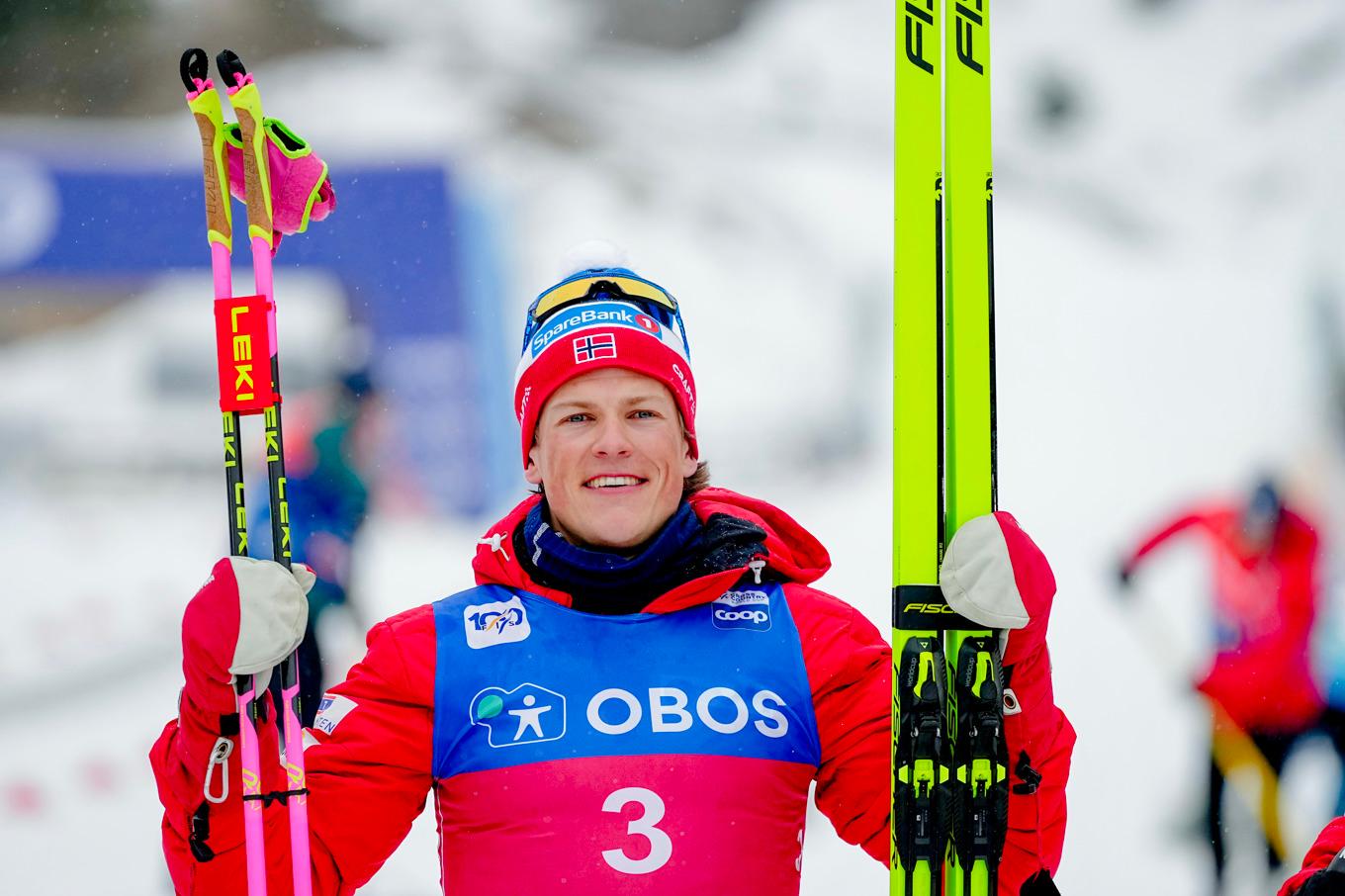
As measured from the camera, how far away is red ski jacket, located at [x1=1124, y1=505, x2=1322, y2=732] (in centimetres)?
432

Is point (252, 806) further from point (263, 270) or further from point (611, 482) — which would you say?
point (263, 270)

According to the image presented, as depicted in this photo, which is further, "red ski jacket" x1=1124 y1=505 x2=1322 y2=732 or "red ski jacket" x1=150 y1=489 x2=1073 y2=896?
"red ski jacket" x1=1124 y1=505 x2=1322 y2=732

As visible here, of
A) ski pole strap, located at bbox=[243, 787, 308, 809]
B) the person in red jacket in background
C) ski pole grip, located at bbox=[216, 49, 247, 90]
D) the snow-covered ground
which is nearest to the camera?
ski pole strap, located at bbox=[243, 787, 308, 809]

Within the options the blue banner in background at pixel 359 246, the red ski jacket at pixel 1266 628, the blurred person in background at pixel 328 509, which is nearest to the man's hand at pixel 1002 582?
the red ski jacket at pixel 1266 628

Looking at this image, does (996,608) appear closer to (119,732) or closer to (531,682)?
(531,682)

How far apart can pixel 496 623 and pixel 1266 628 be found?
3475 millimetres

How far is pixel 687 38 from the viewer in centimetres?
587

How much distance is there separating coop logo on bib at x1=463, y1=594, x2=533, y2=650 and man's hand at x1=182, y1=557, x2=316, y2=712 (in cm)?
26

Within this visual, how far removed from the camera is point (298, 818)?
5.69ft

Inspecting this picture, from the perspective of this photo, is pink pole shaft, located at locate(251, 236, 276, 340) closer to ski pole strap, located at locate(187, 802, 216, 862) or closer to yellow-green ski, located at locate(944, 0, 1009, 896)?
ski pole strap, located at locate(187, 802, 216, 862)

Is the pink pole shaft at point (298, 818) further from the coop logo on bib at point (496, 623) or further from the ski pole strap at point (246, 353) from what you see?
the ski pole strap at point (246, 353)

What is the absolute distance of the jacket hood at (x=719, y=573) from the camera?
186cm

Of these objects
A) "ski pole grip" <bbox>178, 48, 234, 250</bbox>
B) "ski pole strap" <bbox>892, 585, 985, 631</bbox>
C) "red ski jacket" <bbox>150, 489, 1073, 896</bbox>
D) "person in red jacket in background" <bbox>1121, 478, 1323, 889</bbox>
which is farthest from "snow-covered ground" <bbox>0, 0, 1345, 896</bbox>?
"ski pole grip" <bbox>178, 48, 234, 250</bbox>

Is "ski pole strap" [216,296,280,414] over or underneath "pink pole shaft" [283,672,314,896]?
over
